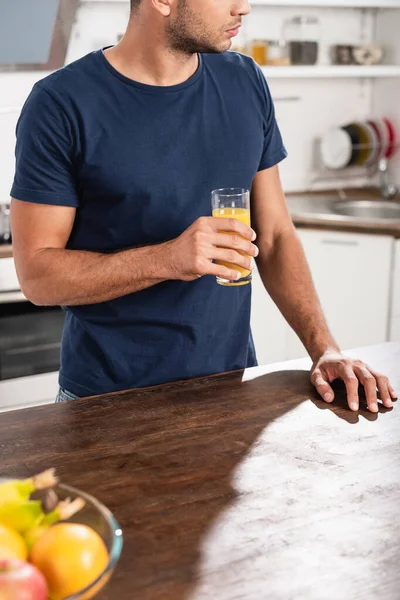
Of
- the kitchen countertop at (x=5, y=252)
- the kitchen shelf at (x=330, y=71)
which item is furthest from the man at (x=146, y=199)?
the kitchen shelf at (x=330, y=71)

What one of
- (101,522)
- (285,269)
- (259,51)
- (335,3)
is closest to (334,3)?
(335,3)

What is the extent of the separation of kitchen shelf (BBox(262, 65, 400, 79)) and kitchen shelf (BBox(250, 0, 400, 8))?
25 centimetres

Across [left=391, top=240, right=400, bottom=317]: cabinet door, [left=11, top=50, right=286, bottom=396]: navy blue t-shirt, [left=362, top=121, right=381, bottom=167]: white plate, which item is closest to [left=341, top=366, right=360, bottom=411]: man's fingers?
[left=11, top=50, right=286, bottom=396]: navy blue t-shirt

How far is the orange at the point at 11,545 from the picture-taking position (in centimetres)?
73

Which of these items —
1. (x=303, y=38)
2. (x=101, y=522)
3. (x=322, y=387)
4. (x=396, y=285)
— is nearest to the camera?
(x=101, y=522)

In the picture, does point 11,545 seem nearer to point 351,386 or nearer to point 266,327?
point 351,386

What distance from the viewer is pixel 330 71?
3.53 metres

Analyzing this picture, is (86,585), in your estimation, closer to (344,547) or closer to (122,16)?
(344,547)

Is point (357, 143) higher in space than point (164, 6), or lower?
lower

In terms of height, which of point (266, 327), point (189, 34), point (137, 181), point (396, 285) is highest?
point (189, 34)

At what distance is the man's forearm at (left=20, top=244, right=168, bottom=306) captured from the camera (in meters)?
1.44

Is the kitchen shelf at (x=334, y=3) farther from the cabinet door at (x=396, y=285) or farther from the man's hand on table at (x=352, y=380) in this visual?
the man's hand on table at (x=352, y=380)

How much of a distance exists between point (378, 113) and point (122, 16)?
1.37 meters

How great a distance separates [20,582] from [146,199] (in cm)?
101
